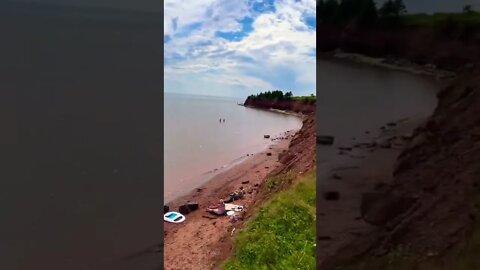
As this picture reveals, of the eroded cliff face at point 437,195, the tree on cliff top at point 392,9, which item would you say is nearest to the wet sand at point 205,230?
the eroded cliff face at point 437,195

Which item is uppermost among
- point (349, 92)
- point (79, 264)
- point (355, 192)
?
point (349, 92)

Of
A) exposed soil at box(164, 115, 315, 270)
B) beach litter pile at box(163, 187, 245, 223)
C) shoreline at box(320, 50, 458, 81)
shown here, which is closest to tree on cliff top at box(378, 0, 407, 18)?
shoreline at box(320, 50, 458, 81)

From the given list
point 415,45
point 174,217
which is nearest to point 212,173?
point 174,217

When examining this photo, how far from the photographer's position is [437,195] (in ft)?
6.75

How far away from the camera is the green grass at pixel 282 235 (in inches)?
131

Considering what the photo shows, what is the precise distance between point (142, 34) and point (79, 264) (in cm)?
116

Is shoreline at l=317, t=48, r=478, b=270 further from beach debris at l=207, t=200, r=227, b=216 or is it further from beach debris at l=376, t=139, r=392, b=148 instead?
beach debris at l=207, t=200, r=227, b=216

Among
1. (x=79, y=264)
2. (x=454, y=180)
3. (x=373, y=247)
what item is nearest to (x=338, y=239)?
(x=373, y=247)

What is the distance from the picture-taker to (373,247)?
209 centimetres

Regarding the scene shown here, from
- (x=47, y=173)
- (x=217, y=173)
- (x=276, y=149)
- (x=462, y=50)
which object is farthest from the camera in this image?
(x=276, y=149)

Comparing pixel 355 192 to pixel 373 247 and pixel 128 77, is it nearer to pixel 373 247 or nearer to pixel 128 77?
pixel 373 247

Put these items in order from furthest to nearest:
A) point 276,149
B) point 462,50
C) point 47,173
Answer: point 276,149, point 462,50, point 47,173

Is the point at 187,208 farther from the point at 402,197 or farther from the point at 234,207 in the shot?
the point at 402,197

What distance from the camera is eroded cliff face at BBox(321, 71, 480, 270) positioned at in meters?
2.02
